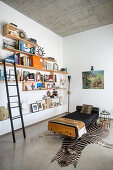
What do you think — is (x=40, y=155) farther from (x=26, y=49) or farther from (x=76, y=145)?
(x=26, y=49)

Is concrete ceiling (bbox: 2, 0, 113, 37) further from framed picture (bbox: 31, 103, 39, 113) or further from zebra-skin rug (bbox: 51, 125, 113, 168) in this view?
zebra-skin rug (bbox: 51, 125, 113, 168)

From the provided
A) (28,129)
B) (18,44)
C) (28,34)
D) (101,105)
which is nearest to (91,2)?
(28,34)

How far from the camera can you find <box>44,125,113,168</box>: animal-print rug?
220 centimetres

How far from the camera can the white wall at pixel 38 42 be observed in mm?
3434

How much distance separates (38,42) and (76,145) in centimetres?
379

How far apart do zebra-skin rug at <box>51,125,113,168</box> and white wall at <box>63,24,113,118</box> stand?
1635 mm

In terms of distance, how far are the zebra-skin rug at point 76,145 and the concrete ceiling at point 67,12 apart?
3786 millimetres

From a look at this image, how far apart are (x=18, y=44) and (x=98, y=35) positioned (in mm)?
3329

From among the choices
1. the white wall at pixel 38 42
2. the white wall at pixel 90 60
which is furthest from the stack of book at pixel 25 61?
the white wall at pixel 90 60

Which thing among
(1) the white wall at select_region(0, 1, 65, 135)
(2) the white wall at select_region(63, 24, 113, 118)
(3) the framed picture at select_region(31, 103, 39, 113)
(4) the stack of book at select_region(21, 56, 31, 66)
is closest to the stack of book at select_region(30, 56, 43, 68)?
(4) the stack of book at select_region(21, 56, 31, 66)

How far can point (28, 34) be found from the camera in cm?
422

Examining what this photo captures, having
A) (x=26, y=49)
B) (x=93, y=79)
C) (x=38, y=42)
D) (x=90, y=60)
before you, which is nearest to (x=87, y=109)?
(x=93, y=79)

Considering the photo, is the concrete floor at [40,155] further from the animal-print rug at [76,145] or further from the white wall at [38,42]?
the white wall at [38,42]

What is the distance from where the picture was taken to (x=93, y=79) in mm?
5070
